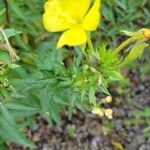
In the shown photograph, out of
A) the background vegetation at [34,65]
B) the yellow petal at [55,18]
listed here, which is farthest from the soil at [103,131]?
the yellow petal at [55,18]

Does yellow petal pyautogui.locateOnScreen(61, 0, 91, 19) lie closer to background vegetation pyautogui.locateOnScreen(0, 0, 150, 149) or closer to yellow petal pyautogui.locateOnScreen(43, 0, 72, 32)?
yellow petal pyautogui.locateOnScreen(43, 0, 72, 32)

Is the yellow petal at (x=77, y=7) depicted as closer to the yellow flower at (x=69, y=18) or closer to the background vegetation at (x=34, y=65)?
the yellow flower at (x=69, y=18)

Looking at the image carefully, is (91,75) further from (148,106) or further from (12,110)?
(148,106)

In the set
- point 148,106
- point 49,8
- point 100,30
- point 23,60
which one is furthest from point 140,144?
point 49,8

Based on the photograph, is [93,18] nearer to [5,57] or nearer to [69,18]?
[69,18]

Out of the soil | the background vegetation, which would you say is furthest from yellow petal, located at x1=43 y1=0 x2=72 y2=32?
the soil

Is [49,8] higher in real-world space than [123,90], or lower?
higher
